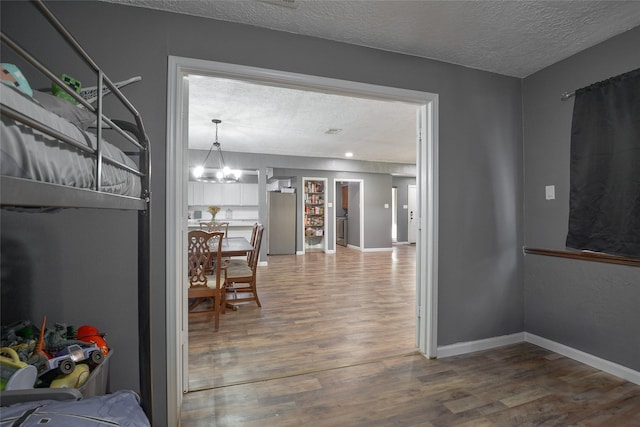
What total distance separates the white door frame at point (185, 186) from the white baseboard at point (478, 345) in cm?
12

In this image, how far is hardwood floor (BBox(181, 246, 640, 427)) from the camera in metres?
1.59

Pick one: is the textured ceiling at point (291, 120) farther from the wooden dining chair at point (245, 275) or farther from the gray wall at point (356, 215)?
the gray wall at point (356, 215)

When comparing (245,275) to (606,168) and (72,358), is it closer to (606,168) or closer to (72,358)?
(72,358)

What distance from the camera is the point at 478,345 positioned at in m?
2.37

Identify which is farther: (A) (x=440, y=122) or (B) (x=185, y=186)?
(A) (x=440, y=122)

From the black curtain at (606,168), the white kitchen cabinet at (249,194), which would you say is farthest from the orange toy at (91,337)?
the white kitchen cabinet at (249,194)

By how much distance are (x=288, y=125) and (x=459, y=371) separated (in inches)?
137

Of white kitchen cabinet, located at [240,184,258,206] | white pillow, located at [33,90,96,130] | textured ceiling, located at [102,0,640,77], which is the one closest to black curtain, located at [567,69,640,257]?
textured ceiling, located at [102,0,640,77]

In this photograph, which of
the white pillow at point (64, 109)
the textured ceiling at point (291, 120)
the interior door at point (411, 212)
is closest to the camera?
the white pillow at point (64, 109)

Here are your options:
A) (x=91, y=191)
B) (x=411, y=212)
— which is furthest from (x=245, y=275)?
(x=411, y=212)

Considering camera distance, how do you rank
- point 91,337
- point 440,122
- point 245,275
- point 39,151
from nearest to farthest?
1. point 39,151
2. point 91,337
3. point 440,122
4. point 245,275

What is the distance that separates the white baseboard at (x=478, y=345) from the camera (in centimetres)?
226

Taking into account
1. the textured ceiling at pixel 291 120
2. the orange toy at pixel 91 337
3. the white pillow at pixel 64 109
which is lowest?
the orange toy at pixel 91 337

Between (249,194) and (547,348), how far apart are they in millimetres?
7265
